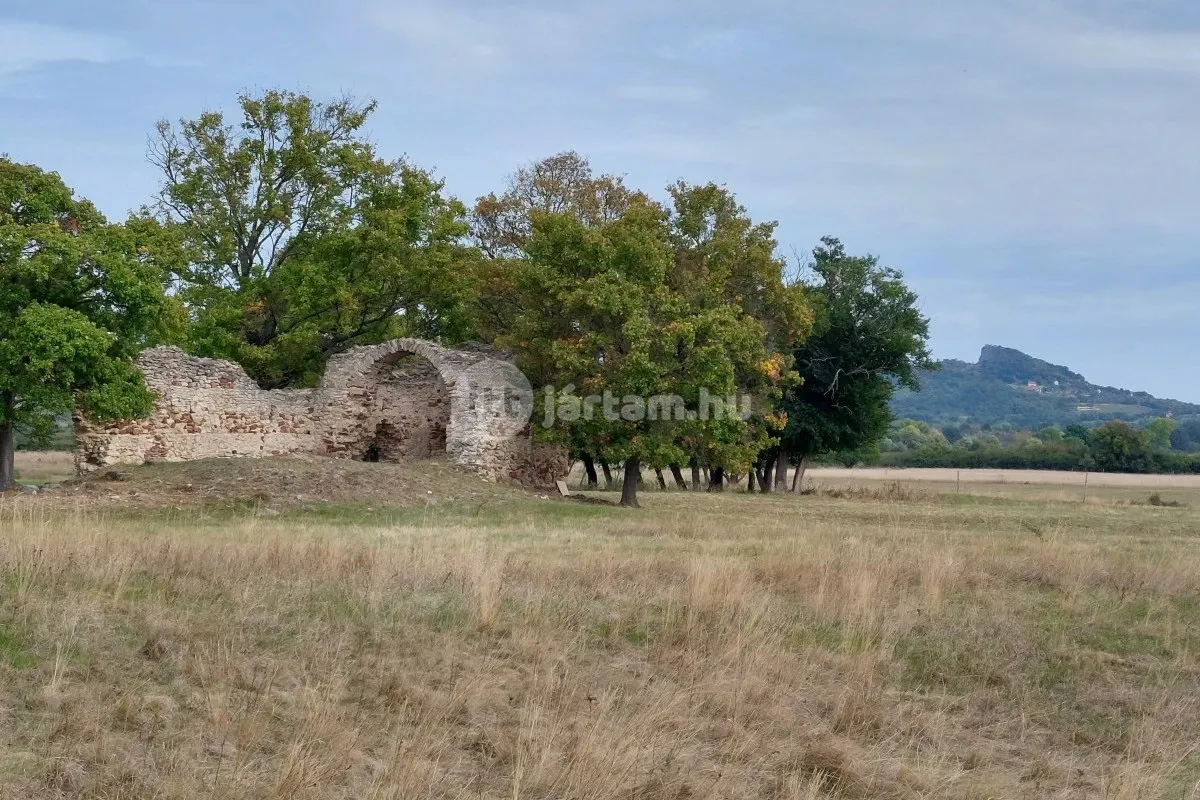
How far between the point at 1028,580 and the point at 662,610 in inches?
198

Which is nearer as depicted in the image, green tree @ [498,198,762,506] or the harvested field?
green tree @ [498,198,762,506]

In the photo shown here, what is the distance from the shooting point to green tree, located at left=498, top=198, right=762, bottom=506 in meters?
23.1

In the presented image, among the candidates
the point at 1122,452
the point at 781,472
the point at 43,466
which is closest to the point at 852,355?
the point at 781,472

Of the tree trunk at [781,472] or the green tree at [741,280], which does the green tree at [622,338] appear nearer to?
the green tree at [741,280]

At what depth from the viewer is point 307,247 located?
3212cm

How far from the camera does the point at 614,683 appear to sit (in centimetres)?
656

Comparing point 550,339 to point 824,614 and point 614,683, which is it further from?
point 614,683

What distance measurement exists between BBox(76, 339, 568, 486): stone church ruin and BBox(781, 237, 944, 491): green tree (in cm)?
1201

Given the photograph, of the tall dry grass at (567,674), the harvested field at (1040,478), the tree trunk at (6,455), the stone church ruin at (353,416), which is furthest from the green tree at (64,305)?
the harvested field at (1040,478)

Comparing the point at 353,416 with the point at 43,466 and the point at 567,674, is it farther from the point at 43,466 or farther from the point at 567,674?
the point at 567,674

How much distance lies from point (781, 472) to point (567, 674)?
3428 centimetres

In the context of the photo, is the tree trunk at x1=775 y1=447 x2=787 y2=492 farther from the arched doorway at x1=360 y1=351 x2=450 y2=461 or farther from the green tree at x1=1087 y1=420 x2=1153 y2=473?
the green tree at x1=1087 y1=420 x2=1153 y2=473

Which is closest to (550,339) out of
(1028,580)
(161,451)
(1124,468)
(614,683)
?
(161,451)

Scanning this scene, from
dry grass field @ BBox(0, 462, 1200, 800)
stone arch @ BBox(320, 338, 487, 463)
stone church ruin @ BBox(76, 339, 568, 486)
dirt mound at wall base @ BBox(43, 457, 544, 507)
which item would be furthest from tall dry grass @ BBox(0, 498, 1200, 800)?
stone arch @ BBox(320, 338, 487, 463)
